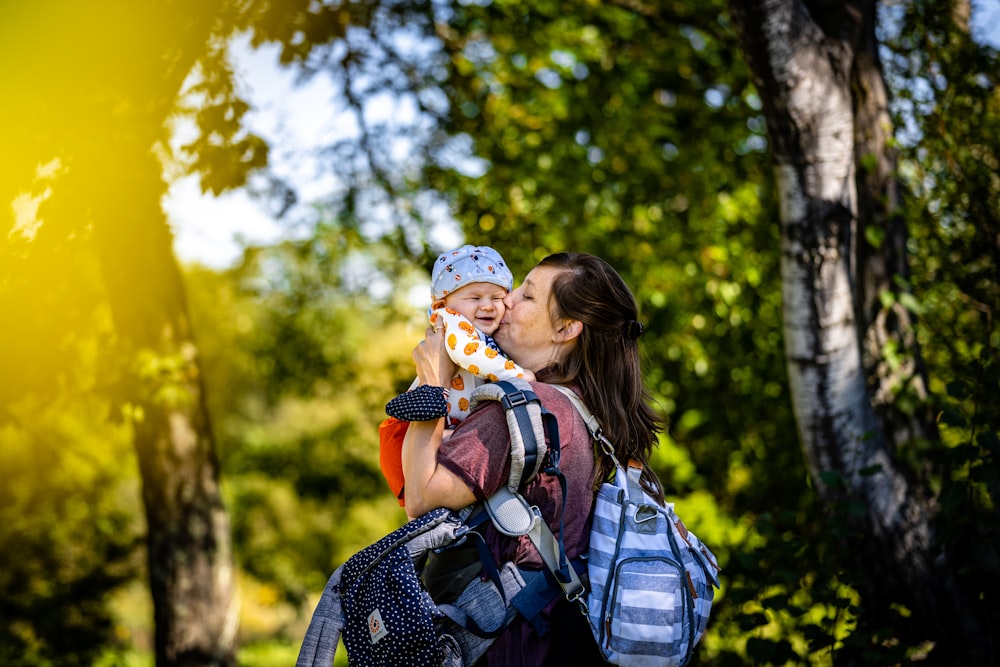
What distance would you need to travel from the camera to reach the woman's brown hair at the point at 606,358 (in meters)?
2.35

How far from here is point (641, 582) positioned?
204 cm

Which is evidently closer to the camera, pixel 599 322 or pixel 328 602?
pixel 328 602

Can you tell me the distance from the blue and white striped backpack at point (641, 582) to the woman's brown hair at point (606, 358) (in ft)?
0.48

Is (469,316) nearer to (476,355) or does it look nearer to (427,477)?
(476,355)

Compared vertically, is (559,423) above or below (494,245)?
below

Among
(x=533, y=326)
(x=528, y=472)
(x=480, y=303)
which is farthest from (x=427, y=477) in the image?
(x=480, y=303)

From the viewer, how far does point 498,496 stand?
81.7 inches

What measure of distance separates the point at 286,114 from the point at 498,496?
4.90m

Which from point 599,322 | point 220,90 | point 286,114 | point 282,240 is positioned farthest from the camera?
point 282,240

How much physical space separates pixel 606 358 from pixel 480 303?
0.45m

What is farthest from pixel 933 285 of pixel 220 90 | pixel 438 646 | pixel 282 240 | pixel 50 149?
pixel 282 240

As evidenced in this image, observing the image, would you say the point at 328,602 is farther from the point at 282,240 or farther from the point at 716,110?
the point at 282,240

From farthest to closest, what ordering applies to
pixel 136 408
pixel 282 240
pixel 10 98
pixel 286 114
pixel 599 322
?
1. pixel 282 240
2. pixel 286 114
3. pixel 136 408
4. pixel 10 98
5. pixel 599 322

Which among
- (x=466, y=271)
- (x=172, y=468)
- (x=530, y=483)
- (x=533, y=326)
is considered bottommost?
(x=530, y=483)
